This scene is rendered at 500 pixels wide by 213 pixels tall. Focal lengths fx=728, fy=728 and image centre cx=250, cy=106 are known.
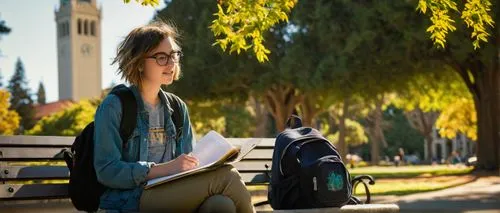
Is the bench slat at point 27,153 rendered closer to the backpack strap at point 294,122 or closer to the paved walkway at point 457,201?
the backpack strap at point 294,122

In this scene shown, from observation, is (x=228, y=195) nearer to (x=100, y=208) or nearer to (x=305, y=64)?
(x=100, y=208)

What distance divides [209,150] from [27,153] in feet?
5.42

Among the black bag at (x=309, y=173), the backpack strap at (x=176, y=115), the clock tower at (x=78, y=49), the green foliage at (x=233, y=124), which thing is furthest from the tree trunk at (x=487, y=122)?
the clock tower at (x=78, y=49)

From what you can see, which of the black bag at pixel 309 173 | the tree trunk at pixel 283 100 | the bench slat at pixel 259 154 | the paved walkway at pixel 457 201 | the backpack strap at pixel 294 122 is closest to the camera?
the black bag at pixel 309 173

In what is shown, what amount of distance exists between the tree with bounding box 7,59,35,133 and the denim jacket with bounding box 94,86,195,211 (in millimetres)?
65588

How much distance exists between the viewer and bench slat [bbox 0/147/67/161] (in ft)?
14.6

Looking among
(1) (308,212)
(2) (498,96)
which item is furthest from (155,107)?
(2) (498,96)

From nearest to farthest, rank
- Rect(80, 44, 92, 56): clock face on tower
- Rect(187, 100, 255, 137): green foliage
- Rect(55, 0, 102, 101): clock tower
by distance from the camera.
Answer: Rect(187, 100, 255, 137): green foliage → Rect(55, 0, 102, 101): clock tower → Rect(80, 44, 92, 56): clock face on tower

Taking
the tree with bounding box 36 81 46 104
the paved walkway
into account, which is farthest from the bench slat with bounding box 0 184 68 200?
the tree with bounding box 36 81 46 104

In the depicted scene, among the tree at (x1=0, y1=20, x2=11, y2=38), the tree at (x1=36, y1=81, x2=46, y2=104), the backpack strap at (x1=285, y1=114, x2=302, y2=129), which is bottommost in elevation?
the backpack strap at (x1=285, y1=114, x2=302, y2=129)

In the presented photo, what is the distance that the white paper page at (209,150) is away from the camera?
10.7ft

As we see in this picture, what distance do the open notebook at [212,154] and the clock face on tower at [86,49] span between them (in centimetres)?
15862

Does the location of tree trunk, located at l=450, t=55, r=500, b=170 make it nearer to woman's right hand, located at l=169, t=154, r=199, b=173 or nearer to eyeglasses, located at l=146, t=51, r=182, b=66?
eyeglasses, located at l=146, t=51, r=182, b=66

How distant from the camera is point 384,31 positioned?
22609 mm
